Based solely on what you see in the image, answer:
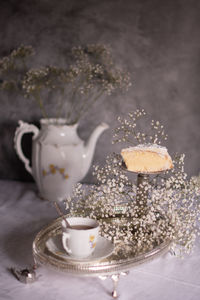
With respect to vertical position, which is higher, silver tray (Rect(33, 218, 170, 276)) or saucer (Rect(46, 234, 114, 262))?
saucer (Rect(46, 234, 114, 262))

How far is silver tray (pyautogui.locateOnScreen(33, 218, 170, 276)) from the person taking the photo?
0.72 m

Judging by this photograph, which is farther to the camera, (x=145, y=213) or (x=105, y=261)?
(x=145, y=213)

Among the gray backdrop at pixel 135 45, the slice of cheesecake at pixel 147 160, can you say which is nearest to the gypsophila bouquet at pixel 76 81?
the gray backdrop at pixel 135 45

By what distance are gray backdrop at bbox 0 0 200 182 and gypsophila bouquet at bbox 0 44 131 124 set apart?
0.15 ft

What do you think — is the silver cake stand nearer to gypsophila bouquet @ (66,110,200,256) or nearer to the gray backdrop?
gypsophila bouquet @ (66,110,200,256)

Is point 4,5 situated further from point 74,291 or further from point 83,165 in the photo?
point 74,291

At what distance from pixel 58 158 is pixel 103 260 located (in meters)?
0.79

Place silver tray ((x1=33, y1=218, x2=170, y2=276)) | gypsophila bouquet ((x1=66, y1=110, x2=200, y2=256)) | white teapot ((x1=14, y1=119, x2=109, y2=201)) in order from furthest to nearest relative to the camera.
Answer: white teapot ((x1=14, y1=119, x2=109, y2=201)), gypsophila bouquet ((x1=66, y1=110, x2=200, y2=256)), silver tray ((x1=33, y1=218, x2=170, y2=276))

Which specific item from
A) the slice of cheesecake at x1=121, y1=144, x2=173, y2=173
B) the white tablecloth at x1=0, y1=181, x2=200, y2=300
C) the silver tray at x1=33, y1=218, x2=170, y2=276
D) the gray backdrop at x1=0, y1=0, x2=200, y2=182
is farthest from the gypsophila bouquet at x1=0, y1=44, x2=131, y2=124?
the silver tray at x1=33, y1=218, x2=170, y2=276

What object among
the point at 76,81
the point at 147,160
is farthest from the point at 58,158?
the point at 147,160

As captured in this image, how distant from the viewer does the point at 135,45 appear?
5.57ft

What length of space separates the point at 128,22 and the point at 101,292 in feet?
4.17

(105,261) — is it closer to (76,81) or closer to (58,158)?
(58,158)

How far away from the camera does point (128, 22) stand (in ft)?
5.55
